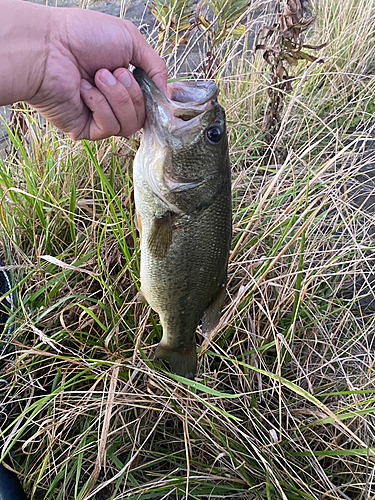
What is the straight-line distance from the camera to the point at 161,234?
59.3 inches

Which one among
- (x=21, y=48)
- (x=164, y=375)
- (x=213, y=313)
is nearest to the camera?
(x=21, y=48)

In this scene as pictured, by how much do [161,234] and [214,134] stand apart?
0.47 m

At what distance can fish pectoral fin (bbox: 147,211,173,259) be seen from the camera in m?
1.50

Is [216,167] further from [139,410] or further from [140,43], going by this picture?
[139,410]

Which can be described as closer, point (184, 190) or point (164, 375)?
point (184, 190)

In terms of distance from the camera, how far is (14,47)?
1.40 meters

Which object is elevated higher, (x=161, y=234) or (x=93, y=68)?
(x=93, y=68)

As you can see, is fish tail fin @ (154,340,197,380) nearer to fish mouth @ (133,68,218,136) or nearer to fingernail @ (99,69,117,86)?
fish mouth @ (133,68,218,136)

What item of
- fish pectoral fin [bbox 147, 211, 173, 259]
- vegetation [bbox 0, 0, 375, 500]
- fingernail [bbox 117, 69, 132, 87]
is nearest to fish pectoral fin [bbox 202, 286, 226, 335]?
vegetation [bbox 0, 0, 375, 500]

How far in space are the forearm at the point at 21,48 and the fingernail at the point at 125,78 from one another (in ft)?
1.08

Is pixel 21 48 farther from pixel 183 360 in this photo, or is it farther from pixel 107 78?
pixel 183 360

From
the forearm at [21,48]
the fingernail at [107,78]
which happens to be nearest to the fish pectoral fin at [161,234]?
the fingernail at [107,78]

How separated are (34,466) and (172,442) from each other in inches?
28.7

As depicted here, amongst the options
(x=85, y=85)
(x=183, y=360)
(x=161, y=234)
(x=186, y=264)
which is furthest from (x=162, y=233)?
(x=85, y=85)
